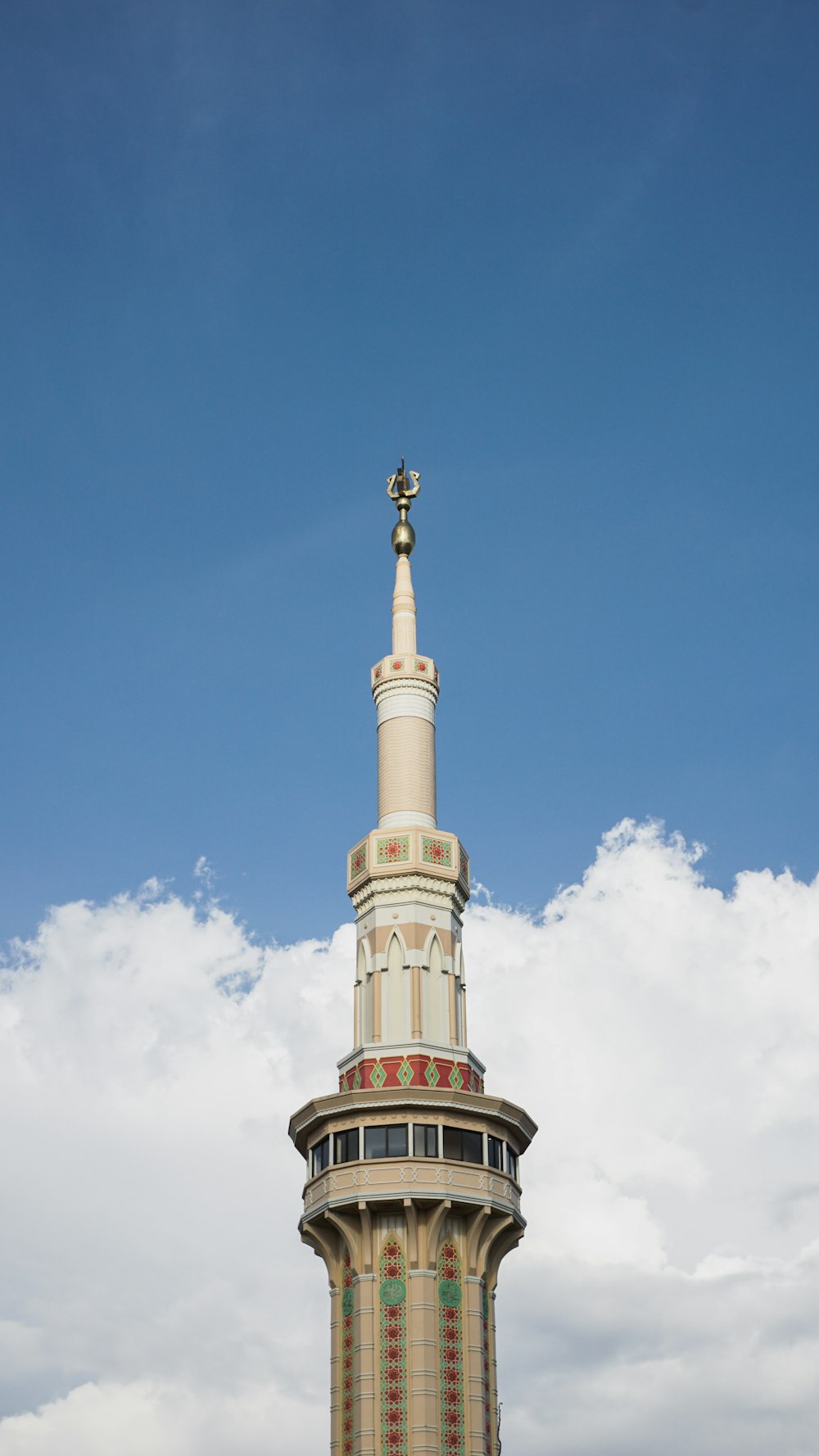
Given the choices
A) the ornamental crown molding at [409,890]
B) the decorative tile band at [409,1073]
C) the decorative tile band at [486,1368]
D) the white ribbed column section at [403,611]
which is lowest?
the decorative tile band at [486,1368]

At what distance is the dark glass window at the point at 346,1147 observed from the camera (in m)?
68.8

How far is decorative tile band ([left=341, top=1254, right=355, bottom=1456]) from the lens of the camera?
215ft

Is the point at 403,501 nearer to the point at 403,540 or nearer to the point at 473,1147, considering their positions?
the point at 403,540

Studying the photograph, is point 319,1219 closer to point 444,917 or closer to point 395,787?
point 444,917

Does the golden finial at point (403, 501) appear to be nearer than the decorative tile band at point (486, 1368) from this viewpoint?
No

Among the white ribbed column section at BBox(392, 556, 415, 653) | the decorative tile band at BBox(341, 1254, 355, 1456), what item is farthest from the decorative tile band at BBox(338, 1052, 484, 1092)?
the white ribbed column section at BBox(392, 556, 415, 653)

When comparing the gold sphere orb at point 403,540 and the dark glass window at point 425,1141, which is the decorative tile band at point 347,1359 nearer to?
the dark glass window at point 425,1141

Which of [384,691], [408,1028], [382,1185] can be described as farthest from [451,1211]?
[384,691]

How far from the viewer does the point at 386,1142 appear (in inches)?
2702

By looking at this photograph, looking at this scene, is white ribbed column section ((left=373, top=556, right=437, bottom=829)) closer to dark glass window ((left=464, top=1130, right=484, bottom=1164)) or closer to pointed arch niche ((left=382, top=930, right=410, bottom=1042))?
pointed arch niche ((left=382, top=930, right=410, bottom=1042))

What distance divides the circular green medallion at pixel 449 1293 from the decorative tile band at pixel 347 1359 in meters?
3.62

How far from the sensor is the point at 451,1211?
6812 centimetres

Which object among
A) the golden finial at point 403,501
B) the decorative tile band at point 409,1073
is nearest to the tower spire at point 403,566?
the golden finial at point 403,501

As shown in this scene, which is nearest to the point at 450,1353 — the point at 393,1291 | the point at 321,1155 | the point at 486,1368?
the point at 486,1368
